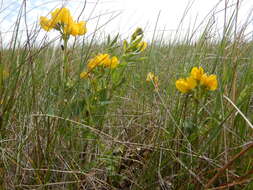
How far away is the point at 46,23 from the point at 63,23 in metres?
0.07

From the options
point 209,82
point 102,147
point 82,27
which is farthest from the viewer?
point 82,27

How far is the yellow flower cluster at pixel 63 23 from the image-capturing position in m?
1.13

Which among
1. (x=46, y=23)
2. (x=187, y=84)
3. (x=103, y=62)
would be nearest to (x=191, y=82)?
(x=187, y=84)

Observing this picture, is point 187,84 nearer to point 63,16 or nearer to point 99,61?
point 99,61

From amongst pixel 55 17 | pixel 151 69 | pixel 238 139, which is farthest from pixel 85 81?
pixel 151 69

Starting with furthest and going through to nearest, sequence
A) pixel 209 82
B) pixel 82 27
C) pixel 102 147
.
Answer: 1. pixel 82 27
2. pixel 102 147
3. pixel 209 82

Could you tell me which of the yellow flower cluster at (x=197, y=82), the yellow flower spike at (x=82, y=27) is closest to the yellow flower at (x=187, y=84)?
the yellow flower cluster at (x=197, y=82)

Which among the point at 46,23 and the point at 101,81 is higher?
the point at 46,23

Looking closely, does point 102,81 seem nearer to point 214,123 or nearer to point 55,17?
point 55,17

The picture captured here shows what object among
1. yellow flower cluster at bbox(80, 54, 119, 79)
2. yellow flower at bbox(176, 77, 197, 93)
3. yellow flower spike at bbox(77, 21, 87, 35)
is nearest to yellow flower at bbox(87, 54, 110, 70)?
yellow flower cluster at bbox(80, 54, 119, 79)

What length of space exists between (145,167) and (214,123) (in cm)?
25

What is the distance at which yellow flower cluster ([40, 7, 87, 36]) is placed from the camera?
44.6 inches

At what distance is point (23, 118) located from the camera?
1.04 metres

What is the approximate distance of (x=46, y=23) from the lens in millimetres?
1173
